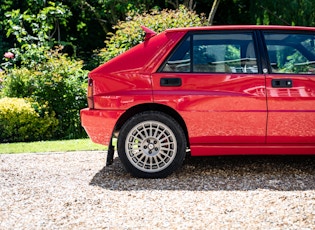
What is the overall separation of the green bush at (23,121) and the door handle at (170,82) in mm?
4970

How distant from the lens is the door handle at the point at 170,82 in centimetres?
604

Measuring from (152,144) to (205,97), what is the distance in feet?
2.49

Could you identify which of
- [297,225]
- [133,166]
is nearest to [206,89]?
[133,166]

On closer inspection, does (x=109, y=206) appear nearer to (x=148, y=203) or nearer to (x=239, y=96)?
(x=148, y=203)

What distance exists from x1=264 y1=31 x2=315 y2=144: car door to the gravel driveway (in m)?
→ 0.47

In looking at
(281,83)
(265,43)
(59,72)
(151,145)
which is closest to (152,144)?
(151,145)

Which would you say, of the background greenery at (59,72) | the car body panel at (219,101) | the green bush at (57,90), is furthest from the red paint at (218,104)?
the green bush at (57,90)

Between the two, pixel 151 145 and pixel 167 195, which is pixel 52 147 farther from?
pixel 167 195

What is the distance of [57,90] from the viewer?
1103 centimetres

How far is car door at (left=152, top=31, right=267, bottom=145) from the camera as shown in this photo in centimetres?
602

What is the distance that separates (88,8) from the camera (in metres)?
17.4

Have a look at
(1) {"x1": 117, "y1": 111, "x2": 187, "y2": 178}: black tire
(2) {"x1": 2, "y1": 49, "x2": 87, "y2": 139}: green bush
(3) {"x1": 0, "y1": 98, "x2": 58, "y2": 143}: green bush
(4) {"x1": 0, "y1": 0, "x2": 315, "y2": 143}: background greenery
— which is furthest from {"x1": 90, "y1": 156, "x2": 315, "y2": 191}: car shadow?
(2) {"x1": 2, "y1": 49, "x2": 87, "y2": 139}: green bush

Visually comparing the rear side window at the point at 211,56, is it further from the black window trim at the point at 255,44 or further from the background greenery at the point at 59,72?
the background greenery at the point at 59,72

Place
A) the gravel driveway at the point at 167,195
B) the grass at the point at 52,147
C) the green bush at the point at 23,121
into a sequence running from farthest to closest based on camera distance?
the green bush at the point at 23,121 < the grass at the point at 52,147 < the gravel driveway at the point at 167,195
